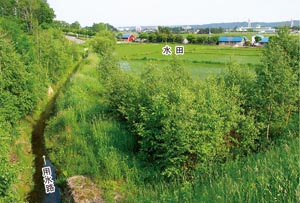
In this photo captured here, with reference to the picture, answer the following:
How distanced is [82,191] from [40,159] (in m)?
6.99

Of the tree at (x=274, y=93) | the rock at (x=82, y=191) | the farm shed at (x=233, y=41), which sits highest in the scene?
the farm shed at (x=233, y=41)

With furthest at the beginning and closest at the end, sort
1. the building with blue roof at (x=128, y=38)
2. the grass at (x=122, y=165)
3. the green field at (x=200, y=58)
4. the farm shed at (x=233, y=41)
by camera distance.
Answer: the building with blue roof at (x=128, y=38) < the farm shed at (x=233, y=41) < the green field at (x=200, y=58) < the grass at (x=122, y=165)

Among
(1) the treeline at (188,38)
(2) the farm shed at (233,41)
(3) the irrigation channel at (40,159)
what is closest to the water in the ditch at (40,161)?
(3) the irrigation channel at (40,159)

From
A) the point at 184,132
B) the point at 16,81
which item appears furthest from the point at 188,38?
the point at 184,132

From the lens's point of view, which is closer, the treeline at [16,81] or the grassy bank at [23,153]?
the treeline at [16,81]

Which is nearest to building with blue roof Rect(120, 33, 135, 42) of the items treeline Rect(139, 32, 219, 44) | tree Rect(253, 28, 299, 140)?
treeline Rect(139, 32, 219, 44)

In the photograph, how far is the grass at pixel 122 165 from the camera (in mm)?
5891

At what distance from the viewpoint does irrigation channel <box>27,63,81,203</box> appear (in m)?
14.9

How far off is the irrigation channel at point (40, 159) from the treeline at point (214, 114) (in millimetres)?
5149

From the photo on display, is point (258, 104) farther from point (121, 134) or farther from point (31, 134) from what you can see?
point (31, 134)

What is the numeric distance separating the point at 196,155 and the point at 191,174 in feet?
3.20

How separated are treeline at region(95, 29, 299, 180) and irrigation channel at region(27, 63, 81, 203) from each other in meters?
5.15

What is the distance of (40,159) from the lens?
18.8 metres

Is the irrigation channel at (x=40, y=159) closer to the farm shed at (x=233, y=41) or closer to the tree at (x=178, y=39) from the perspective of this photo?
the tree at (x=178, y=39)
